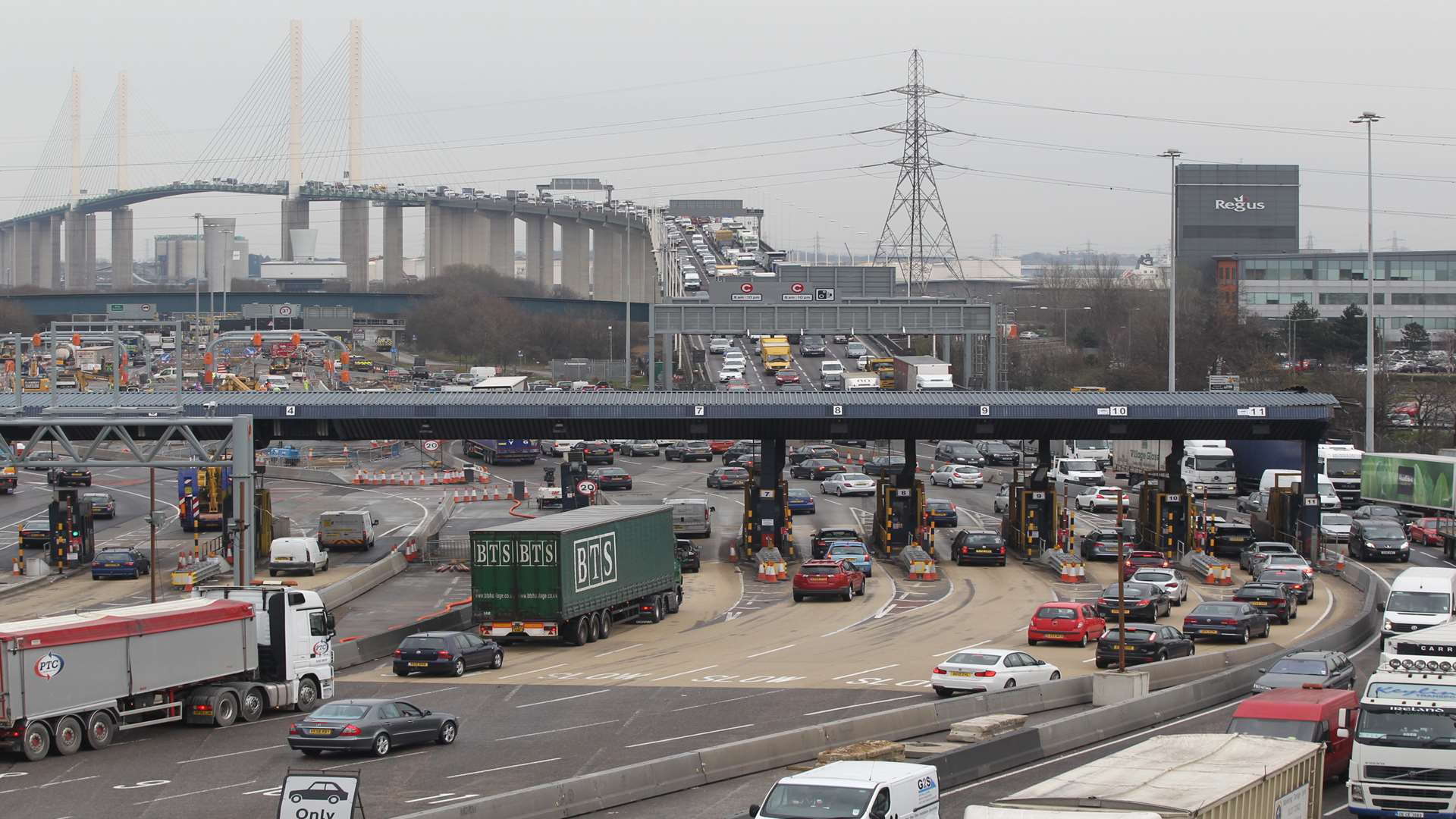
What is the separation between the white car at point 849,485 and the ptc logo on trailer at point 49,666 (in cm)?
5674

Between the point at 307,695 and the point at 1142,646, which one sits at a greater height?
the point at 1142,646

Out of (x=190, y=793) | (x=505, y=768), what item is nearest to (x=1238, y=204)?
(x=505, y=768)

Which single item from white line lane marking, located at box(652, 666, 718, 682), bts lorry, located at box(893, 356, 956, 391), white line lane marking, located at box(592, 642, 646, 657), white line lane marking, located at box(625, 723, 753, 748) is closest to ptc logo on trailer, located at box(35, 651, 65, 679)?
white line lane marking, located at box(625, 723, 753, 748)

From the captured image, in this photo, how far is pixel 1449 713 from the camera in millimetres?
21109

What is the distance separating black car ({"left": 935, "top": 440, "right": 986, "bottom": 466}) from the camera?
93062 mm

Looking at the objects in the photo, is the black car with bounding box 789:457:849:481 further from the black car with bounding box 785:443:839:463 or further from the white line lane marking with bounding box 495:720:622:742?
the white line lane marking with bounding box 495:720:622:742

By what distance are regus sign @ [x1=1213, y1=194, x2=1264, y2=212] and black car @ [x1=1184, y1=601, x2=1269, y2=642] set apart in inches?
5400

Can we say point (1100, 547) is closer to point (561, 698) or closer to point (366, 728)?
point (561, 698)

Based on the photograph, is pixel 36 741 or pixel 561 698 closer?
pixel 36 741

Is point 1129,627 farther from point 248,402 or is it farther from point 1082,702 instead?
point 248,402

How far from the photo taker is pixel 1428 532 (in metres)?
63.3

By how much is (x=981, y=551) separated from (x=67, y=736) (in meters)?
35.7

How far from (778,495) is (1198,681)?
30.0m

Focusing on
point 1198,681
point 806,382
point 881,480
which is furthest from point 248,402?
point 806,382
